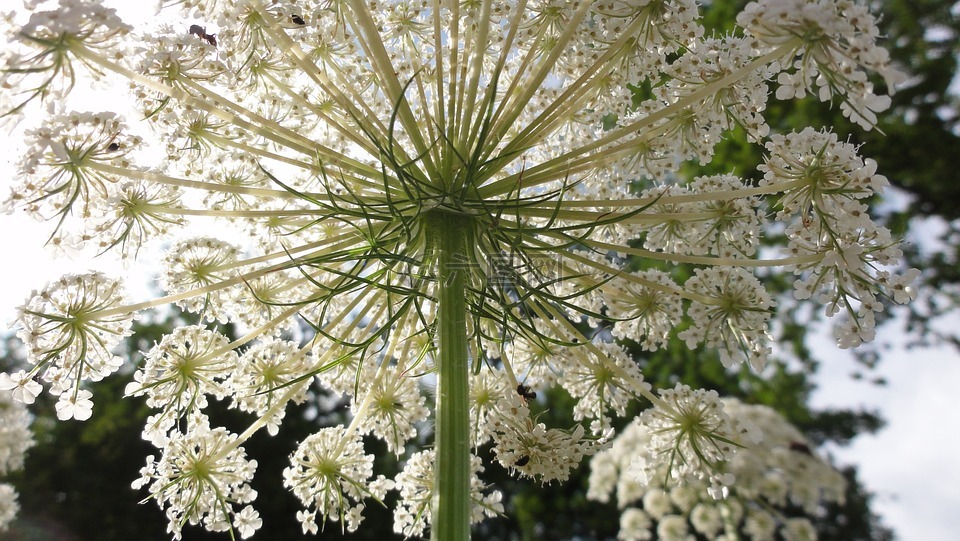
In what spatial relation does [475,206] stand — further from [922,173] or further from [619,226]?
[922,173]

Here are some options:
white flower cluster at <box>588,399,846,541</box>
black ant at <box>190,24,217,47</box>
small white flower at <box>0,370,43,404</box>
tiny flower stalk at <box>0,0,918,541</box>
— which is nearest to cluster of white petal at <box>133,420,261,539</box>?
tiny flower stalk at <box>0,0,918,541</box>

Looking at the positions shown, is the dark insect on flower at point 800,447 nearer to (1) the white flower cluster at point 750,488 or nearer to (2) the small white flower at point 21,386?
(1) the white flower cluster at point 750,488

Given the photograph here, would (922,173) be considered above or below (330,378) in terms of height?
above

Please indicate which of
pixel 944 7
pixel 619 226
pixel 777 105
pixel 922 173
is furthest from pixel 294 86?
pixel 944 7

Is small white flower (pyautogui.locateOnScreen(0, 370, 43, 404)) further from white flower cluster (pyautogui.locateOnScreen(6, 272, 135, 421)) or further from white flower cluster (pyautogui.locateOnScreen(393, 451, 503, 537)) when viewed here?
white flower cluster (pyautogui.locateOnScreen(393, 451, 503, 537))

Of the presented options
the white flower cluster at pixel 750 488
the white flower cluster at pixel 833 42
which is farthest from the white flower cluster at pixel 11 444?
the white flower cluster at pixel 833 42

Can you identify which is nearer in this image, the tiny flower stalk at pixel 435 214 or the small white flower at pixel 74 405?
the tiny flower stalk at pixel 435 214

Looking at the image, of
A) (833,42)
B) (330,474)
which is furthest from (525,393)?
(833,42)
